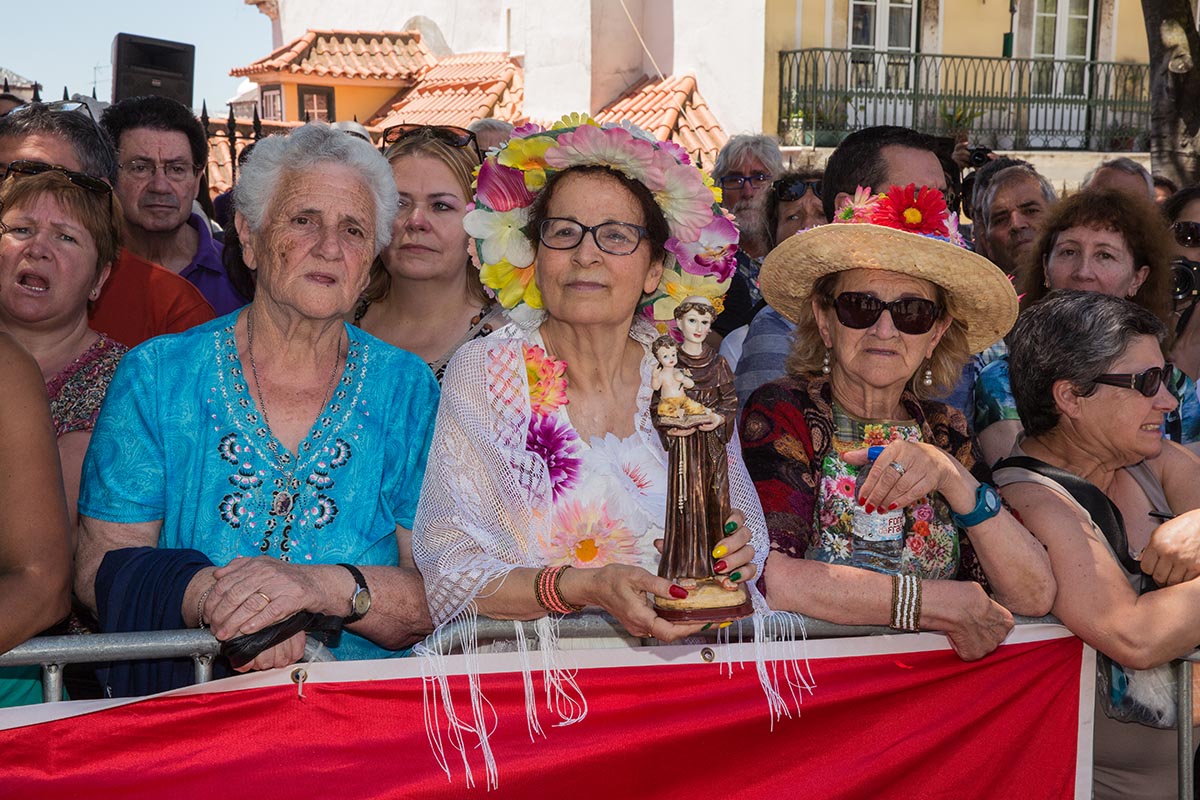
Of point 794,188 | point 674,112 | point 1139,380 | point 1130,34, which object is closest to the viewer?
point 1139,380

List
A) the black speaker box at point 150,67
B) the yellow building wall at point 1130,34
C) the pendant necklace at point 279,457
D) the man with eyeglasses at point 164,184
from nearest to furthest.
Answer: the pendant necklace at point 279,457 → the man with eyeglasses at point 164,184 → the black speaker box at point 150,67 → the yellow building wall at point 1130,34

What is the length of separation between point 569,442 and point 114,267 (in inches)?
72.6

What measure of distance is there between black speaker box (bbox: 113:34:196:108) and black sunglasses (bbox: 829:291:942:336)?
6.80 meters

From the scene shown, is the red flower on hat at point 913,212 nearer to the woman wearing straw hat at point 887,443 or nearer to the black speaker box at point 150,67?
the woman wearing straw hat at point 887,443

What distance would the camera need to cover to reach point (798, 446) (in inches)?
125

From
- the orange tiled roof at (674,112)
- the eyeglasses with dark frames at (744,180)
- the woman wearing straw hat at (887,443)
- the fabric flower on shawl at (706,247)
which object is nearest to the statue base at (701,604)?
the woman wearing straw hat at (887,443)

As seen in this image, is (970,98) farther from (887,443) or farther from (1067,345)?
(887,443)

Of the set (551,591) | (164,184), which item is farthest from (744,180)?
(551,591)

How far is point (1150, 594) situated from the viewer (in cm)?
305

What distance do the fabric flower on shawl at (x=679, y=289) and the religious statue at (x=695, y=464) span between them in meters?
0.62

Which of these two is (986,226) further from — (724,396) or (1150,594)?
(724,396)

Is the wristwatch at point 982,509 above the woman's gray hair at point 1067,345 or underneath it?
underneath

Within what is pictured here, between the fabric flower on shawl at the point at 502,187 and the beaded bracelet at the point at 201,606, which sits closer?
the beaded bracelet at the point at 201,606

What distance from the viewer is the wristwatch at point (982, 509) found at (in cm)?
298
